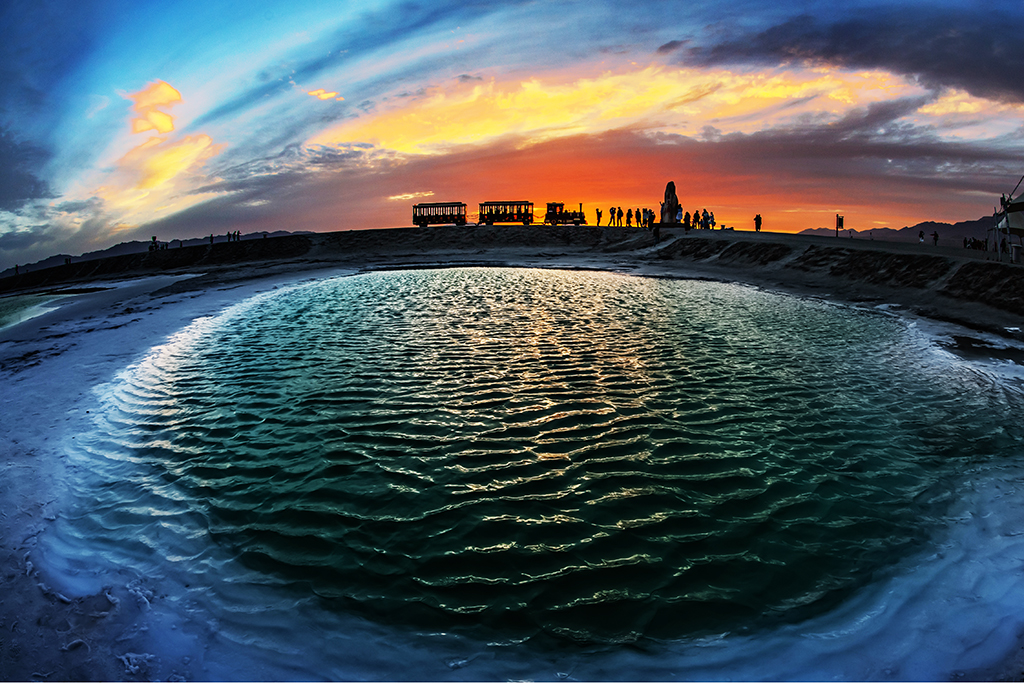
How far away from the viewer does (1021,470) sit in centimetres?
661

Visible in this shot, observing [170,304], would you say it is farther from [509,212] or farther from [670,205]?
[509,212]

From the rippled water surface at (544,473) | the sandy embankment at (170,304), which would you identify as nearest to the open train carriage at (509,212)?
the sandy embankment at (170,304)

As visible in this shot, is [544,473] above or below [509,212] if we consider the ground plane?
below

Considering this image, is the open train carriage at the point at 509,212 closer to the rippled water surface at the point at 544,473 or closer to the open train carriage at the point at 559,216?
the open train carriage at the point at 559,216

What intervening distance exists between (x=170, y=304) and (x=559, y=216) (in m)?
52.1

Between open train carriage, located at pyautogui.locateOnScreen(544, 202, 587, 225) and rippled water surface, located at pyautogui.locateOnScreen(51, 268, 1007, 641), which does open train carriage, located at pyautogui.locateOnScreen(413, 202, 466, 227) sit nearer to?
open train carriage, located at pyautogui.locateOnScreen(544, 202, 587, 225)

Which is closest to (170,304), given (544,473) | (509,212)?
(544,473)

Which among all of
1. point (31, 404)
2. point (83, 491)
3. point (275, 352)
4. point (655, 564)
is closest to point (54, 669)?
point (83, 491)

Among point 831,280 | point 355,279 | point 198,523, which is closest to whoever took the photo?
point 198,523

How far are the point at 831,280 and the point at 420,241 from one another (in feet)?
139

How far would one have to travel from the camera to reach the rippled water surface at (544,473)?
182 inches

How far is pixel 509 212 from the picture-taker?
66375 mm

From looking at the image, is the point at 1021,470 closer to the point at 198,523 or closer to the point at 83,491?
the point at 198,523

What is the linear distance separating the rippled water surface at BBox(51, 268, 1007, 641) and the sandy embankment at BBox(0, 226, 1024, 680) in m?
0.69
